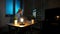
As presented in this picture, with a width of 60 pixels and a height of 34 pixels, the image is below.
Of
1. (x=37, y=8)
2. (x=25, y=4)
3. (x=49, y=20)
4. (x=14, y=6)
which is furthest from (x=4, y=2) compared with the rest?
(x=49, y=20)

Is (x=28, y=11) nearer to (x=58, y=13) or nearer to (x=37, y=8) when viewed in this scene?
(x=37, y=8)

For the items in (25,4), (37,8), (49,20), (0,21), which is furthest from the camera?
(25,4)

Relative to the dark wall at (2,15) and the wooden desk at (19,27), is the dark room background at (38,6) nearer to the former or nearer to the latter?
the dark wall at (2,15)

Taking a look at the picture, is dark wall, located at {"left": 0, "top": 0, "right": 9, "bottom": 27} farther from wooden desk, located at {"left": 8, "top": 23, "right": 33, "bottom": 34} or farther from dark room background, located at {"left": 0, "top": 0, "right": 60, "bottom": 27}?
wooden desk, located at {"left": 8, "top": 23, "right": 33, "bottom": 34}

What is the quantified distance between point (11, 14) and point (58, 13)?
1.93m

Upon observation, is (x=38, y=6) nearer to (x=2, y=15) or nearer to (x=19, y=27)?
(x=2, y=15)

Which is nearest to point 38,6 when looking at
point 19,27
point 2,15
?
point 2,15

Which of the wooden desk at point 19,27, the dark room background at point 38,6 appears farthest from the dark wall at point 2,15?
the wooden desk at point 19,27

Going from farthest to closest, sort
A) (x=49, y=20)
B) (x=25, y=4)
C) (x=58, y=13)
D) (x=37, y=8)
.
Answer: (x=25, y=4), (x=37, y=8), (x=49, y=20), (x=58, y=13)

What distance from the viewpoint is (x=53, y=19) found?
3785 millimetres

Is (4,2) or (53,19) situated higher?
(4,2)

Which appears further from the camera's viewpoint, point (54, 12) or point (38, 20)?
point (38, 20)

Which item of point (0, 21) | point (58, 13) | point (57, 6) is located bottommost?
point (0, 21)

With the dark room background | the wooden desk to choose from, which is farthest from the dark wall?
the wooden desk
